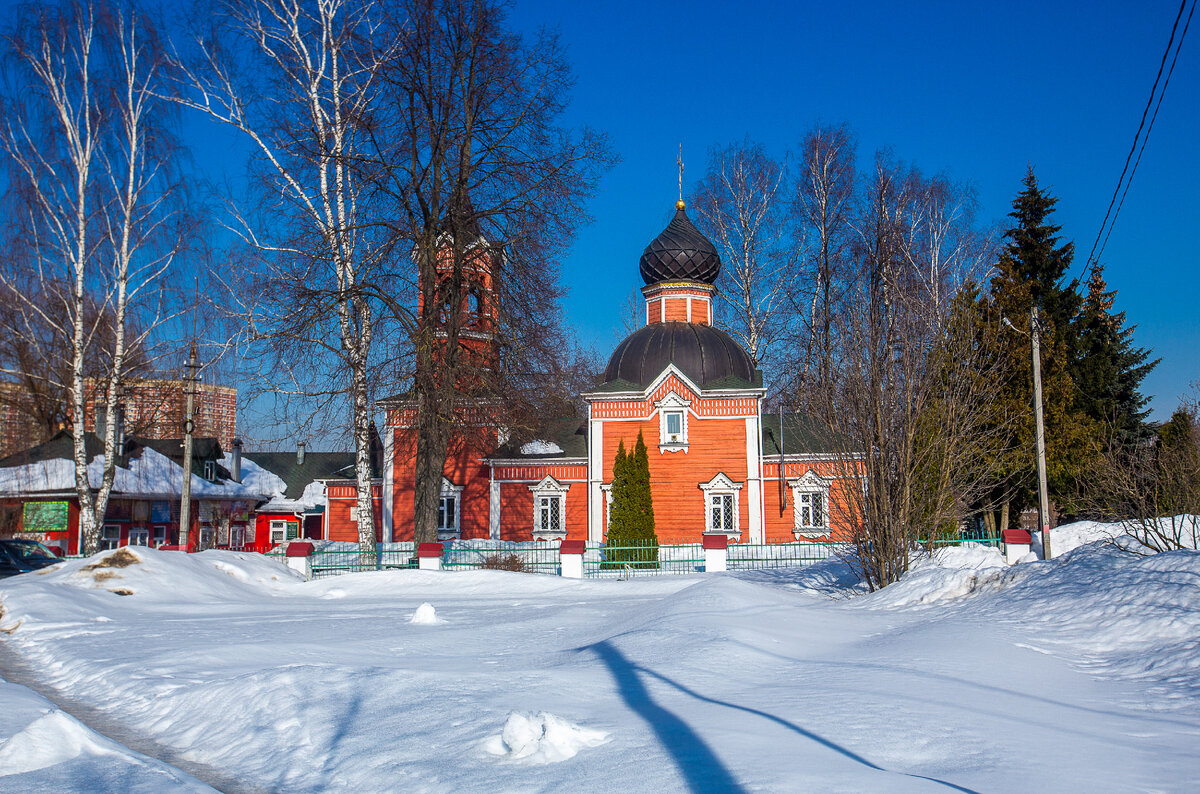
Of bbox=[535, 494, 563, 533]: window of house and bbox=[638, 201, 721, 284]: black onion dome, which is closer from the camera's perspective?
bbox=[535, 494, 563, 533]: window of house

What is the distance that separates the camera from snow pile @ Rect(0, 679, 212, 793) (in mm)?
4953

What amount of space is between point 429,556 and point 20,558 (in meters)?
8.80

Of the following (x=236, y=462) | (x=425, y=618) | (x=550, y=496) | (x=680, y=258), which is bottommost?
(x=425, y=618)

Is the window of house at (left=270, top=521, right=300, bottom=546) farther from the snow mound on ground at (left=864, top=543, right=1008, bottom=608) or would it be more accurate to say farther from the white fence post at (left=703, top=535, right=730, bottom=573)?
the snow mound on ground at (left=864, top=543, right=1008, bottom=608)

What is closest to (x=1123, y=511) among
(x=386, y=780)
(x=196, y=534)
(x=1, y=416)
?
(x=386, y=780)

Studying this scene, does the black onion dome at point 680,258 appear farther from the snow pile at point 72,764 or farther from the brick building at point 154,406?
the snow pile at point 72,764

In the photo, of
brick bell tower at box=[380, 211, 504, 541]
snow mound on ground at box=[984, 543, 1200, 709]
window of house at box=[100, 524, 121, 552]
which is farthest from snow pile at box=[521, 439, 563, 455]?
snow mound on ground at box=[984, 543, 1200, 709]

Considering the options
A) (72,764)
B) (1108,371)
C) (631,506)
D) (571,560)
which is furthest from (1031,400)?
(72,764)

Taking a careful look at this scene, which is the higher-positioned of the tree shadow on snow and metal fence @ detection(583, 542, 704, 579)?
metal fence @ detection(583, 542, 704, 579)

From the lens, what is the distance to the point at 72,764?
526 cm

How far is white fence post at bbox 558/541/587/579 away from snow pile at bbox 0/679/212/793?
12.5 meters

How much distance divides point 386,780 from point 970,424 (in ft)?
35.4

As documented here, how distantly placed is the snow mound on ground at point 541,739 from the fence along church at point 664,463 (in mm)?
20863

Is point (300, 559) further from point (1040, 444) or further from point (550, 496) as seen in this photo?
point (1040, 444)
